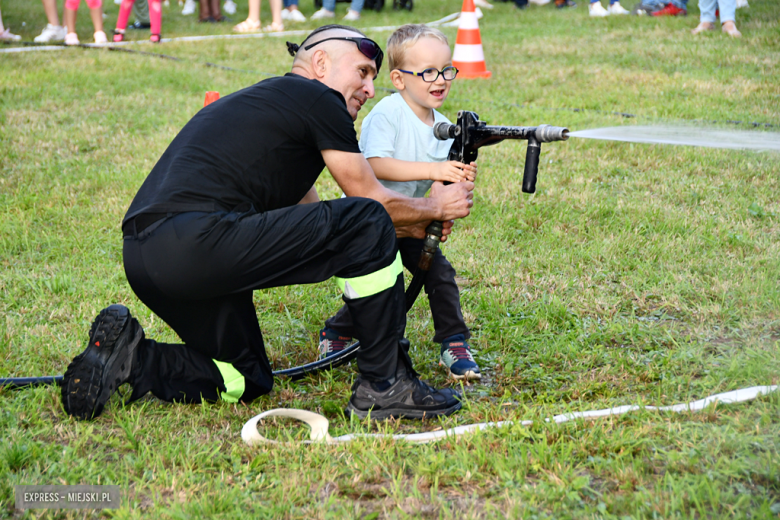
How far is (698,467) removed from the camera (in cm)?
230

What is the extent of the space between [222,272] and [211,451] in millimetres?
655

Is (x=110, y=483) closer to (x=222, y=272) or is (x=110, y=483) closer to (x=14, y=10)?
(x=222, y=272)

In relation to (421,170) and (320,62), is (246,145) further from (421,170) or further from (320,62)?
(421,170)

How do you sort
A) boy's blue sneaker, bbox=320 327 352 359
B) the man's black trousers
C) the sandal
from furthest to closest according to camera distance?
the sandal
boy's blue sneaker, bbox=320 327 352 359
the man's black trousers

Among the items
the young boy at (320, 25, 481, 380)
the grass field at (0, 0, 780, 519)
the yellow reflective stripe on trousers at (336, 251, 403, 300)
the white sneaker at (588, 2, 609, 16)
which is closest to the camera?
the grass field at (0, 0, 780, 519)

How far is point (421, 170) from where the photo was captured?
125 inches

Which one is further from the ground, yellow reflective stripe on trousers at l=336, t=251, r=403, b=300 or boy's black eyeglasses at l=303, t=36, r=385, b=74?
boy's black eyeglasses at l=303, t=36, r=385, b=74

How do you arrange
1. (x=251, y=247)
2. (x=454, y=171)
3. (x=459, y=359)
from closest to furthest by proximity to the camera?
1. (x=251, y=247)
2. (x=454, y=171)
3. (x=459, y=359)

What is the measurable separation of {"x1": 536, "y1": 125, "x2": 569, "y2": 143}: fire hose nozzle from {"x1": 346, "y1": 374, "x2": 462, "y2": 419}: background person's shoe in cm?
113

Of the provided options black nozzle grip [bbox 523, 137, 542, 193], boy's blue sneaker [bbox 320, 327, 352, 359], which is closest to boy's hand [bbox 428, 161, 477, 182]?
black nozzle grip [bbox 523, 137, 542, 193]

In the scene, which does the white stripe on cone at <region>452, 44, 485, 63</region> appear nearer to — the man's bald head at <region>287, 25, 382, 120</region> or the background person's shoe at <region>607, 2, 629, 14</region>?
the background person's shoe at <region>607, 2, 629, 14</region>

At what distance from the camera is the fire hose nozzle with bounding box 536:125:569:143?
2824mm

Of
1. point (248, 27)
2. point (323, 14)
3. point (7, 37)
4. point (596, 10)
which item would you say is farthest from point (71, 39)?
point (596, 10)

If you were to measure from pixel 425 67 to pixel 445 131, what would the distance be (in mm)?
325
